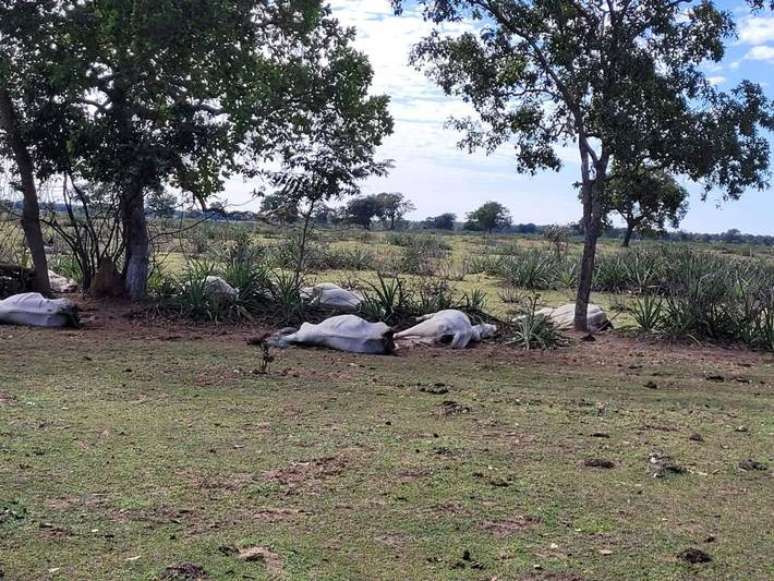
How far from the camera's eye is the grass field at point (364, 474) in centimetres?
390

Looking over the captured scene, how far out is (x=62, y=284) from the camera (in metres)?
14.6

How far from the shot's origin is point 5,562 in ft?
12.0

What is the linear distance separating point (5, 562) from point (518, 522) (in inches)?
92.3

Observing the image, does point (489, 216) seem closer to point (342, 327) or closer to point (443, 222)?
point (443, 222)

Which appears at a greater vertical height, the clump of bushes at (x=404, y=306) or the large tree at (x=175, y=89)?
the large tree at (x=175, y=89)

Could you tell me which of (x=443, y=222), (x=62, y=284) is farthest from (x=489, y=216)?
(x=62, y=284)

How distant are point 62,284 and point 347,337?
6526 millimetres

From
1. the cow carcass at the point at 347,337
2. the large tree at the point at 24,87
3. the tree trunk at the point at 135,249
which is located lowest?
the cow carcass at the point at 347,337

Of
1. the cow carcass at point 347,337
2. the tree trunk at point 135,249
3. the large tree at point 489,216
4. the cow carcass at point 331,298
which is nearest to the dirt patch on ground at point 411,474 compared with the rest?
the cow carcass at point 347,337

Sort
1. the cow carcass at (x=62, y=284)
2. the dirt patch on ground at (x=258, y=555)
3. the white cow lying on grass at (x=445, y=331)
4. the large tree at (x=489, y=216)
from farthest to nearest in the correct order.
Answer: the large tree at (x=489, y=216)
the cow carcass at (x=62, y=284)
the white cow lying on grass at (x=445, y=331)
the dirt patch on ground at (x=258, y=555)

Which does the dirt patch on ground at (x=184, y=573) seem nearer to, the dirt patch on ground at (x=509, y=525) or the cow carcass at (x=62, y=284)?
the dirt patch on ground at (x=509, y=525)

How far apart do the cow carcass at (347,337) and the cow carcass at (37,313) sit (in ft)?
8.57

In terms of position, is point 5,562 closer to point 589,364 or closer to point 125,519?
point 125,519

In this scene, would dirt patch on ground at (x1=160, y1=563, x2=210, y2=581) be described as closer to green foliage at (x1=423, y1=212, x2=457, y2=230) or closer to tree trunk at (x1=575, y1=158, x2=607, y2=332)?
tree trunk at (x1=575, y1=158, x2=607, y2=332)
